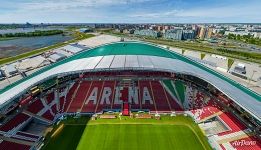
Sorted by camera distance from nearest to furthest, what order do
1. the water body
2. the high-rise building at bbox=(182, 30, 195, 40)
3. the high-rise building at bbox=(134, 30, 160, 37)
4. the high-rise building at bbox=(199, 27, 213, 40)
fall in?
the water body
the high-rise building at bbox=(182, 30, 195, 40)
the high-rise building at bbox=(199, 27, 213, 40)
the high-rise building at bbox=(134, 30, 160, 37)

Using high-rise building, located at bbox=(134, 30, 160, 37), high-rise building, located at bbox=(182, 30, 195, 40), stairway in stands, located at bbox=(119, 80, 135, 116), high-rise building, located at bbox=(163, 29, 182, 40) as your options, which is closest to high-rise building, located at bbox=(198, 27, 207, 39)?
high-rise building, located at bbox=(182, 30, 195, 40)

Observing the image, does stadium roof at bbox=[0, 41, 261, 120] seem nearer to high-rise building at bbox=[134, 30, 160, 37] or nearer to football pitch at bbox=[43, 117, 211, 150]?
football pitch at bbox=[43, 117, 211, 150]

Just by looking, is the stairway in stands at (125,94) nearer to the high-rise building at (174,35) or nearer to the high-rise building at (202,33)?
the high-rise building at (174,35)

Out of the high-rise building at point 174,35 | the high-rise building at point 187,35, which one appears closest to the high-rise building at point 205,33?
the high-rise building at point 187,35

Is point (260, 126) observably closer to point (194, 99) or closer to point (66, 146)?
point (194, 99)

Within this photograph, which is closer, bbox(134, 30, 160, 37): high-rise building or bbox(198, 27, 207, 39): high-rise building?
bbox(198, 27, 207, 39): high-rise building

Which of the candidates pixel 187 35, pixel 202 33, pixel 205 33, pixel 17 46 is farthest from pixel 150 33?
pixel 17 46
